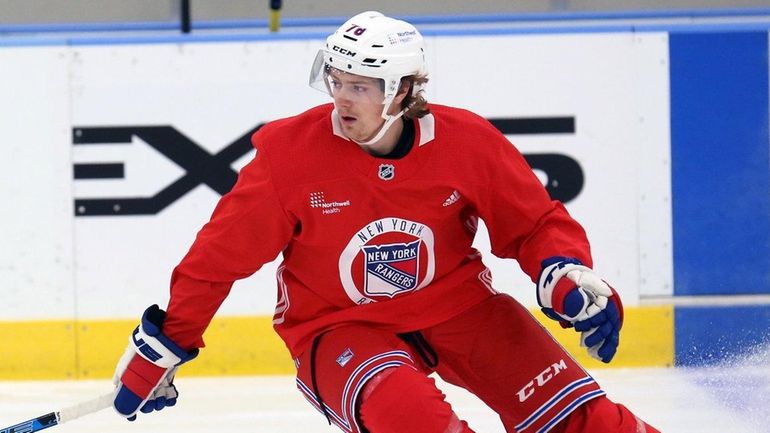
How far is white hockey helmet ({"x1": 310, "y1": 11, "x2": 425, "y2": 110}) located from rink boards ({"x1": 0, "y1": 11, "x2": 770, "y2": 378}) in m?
1.92

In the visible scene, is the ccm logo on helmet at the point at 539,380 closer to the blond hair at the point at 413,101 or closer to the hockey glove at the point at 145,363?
the blond hair at the point at 413,101

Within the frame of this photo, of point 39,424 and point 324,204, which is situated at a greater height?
point 324,204

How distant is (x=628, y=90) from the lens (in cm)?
469

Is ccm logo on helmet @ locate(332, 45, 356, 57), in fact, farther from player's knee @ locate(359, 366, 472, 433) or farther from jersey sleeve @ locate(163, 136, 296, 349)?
player's knee @ locate(359, 366, 472, 433)

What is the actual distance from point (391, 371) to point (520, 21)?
3003 millimetres

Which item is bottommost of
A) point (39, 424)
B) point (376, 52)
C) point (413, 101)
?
point (39, 424)

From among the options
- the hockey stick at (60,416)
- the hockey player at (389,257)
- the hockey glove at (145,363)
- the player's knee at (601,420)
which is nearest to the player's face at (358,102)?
the hockey player at (389,257)

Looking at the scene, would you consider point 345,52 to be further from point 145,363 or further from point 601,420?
point 601,420

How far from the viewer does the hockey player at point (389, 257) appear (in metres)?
2.68

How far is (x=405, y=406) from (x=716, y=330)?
253cm

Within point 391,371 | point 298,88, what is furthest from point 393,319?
point 298,88

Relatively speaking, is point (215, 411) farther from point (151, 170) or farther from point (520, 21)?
point (520, 21)

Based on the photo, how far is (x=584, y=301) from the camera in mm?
2609

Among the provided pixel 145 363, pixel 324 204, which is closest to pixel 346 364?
pixel 324 204
